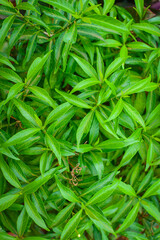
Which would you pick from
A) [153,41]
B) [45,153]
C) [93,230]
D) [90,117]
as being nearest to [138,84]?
[90,117]

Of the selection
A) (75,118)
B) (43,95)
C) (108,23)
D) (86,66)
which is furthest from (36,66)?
(75,118)

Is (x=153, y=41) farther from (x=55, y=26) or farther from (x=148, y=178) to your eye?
(x=148, y=178)

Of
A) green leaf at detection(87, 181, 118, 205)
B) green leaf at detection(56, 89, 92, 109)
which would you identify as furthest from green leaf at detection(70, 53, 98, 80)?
green leaf at detection(87, 181, 118, 205)

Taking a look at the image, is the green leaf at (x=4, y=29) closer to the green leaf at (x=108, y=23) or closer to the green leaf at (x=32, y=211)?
the green leaf at (x=108, y=23)

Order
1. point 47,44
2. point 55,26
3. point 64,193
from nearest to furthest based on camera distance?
point 64,193, point 55,26, point 47,44

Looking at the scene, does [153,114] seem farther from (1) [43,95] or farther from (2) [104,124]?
(1) [43,95]

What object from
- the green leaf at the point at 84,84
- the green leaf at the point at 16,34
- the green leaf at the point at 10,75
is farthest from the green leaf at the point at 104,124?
the green leaf at the point at 16,34

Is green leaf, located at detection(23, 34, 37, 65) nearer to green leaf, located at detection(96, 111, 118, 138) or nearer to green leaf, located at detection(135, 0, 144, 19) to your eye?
green leaf, located at detection(96, 111, 118, 138)
